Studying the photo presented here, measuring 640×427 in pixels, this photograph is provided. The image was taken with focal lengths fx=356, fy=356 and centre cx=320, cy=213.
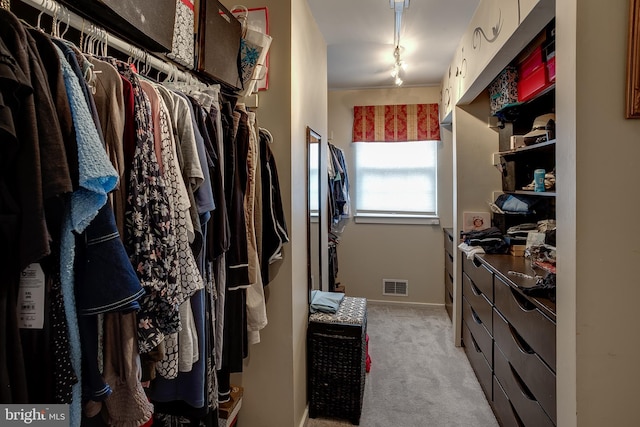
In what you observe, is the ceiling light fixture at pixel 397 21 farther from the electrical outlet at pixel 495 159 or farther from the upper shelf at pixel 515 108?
the electrical outlet at pixel 495 159

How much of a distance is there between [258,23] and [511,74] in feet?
5.88

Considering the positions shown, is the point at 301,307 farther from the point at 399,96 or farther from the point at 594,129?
the point at 399,96

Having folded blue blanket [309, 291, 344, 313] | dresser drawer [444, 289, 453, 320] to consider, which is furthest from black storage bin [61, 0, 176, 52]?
dresser drawer [444, 289, 453, 320]

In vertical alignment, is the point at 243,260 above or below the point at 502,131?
below

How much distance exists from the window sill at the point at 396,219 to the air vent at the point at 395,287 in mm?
695

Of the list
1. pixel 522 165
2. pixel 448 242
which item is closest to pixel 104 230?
pixel 522 165

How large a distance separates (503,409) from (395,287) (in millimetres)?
2219

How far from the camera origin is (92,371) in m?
0.73

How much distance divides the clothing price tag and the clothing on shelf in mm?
11

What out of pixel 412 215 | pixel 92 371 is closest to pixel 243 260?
pixel 92 371

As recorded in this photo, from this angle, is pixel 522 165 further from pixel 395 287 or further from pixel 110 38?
pixel 110 38

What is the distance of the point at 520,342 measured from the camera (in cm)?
178

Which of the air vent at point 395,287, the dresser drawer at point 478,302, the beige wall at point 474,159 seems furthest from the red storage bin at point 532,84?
the air vent at point 395,287

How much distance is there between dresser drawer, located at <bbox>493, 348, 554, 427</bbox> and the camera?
1.53 metres
